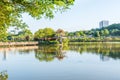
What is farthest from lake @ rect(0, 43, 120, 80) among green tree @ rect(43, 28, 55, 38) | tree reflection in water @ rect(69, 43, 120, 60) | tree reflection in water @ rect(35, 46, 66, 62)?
green tree @ rect(43, 28, 55, 38)

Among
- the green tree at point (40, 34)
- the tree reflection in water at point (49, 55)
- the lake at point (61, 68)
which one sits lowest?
the lake at point (61, 68)

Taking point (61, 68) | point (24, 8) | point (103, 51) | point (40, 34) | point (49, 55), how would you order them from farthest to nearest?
point (40, 34), point (103, 51), point (49, 55), point (61, 68), point (24, 8)

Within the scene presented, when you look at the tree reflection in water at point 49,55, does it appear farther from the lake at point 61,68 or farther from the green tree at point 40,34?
the green tree at point 40,34

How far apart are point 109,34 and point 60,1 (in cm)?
13282

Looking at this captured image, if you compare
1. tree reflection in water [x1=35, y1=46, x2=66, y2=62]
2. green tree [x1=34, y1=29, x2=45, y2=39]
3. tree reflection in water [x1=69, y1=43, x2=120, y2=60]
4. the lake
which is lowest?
the lake

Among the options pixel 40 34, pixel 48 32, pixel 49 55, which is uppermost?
pixel 48 32

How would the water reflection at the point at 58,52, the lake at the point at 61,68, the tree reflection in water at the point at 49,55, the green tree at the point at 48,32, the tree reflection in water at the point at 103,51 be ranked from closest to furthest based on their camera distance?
the lake at the point at 61,68
the tree reflection in water at the point at 49,55
the water reflection at the point at 58,52
the tree reflection in water at the point at 103,51
the green tree at the point at 48,32

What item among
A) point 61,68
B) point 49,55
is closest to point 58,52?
point 49,55

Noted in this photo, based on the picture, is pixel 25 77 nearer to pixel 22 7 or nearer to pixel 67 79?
pixel 67 79

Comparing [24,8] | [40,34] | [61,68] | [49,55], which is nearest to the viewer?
[24,8]

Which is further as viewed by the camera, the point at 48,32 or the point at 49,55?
the point at 48,32

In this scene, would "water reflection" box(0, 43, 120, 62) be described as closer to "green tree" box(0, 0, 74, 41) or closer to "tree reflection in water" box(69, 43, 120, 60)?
"tree reflection in water" box(69, 43, 120, 60)

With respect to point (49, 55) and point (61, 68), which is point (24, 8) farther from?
point (49, 55)

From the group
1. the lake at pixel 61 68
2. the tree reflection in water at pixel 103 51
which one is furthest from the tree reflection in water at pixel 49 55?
the tree reflection in water at pixel 103 51
